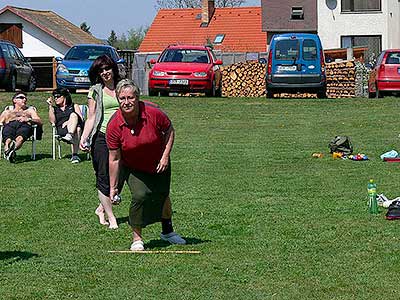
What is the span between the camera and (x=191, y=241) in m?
9.98

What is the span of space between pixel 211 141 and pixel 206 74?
31.1 feet

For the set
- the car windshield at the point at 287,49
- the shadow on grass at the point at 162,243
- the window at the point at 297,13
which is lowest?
the shadow on grass at the point at 162,243

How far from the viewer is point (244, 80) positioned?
1511 inches

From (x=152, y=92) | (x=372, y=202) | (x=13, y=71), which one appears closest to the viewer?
(x=372, y=202)

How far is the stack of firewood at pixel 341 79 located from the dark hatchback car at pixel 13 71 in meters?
9.95

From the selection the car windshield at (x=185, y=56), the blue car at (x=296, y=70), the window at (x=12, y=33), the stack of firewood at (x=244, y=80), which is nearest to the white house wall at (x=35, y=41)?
the window at (x=12, y=33)

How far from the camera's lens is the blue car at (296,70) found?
99.2 feet

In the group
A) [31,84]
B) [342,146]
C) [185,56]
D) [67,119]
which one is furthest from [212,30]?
[342,146]

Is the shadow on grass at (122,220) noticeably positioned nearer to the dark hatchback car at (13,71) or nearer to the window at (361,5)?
the dark hatchback car at (13,71)

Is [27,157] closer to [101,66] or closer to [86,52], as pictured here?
[101,66]

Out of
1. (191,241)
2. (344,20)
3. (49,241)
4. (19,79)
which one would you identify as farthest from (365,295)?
(344,20)

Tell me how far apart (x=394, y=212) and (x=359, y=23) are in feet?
158

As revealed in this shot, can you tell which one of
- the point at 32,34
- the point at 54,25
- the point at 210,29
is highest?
the point at 54,25

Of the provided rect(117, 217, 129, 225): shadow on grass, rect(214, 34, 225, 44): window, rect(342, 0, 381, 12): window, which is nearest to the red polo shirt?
rect(117, 217, 129, 225): shadow on grass
